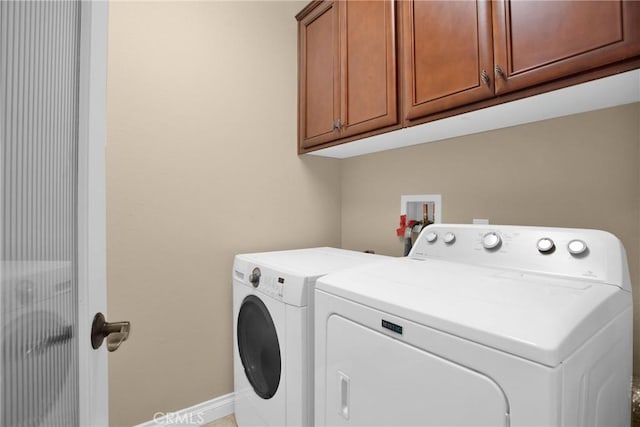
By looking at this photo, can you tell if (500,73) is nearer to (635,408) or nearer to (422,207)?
(422,207)

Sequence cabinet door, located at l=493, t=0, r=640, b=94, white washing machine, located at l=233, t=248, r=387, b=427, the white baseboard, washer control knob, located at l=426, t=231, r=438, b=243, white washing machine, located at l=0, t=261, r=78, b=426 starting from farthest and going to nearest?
the white baseboard < washer control knob, located at l=426, t=231, r=438, b=243 < white washing machine, located at l=233, t=248, r=387, b=427 < cabinet door, located at l=493, t=0, r=640, b=94 < white washing machine, located at l=0, t=261, r=78, b=426

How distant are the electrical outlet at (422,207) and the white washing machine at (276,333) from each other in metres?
0.37

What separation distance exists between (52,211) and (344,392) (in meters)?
0.82

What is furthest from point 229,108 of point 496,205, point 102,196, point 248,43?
point 496,205

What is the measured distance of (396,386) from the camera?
72cm

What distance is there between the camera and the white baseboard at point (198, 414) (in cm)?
151

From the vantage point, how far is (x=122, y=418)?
4.65 feet

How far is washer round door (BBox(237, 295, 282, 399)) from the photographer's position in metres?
1.25

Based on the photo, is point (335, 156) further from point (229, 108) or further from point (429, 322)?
point (429, 322)

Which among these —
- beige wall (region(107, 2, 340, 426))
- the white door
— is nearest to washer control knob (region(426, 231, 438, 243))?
beige wall (region(107, 2, 340, 426))

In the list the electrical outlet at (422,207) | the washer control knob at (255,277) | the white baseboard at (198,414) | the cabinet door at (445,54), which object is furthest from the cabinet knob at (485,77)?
the white baseboard at (198,414)

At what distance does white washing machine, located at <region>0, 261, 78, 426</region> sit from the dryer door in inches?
24.1

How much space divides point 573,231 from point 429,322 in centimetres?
62

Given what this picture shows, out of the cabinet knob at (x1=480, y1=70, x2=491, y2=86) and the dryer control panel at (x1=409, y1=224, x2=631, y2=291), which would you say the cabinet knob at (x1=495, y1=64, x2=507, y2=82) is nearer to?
the cabinet knob at (x1=480, y1=70, x2=491, y2=86)
